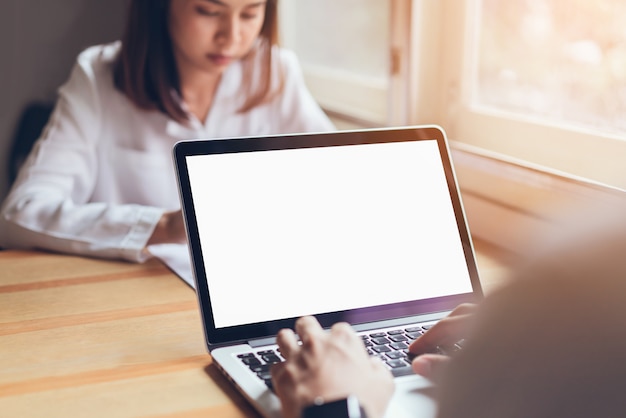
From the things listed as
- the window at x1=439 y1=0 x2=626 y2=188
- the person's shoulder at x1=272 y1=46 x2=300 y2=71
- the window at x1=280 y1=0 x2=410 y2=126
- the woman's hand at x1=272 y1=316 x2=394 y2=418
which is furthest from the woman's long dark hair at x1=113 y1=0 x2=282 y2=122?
the woman's hand at x1=272 y1=316 x2=394 y2=418

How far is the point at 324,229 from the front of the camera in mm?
832

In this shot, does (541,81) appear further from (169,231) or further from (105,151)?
(105,151)

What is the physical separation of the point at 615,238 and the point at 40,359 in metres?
0.59

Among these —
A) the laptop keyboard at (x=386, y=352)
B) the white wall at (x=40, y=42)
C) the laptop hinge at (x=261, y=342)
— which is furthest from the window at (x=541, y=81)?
the white wall at (x=40, y=42)

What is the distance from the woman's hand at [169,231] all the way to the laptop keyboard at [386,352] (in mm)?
434

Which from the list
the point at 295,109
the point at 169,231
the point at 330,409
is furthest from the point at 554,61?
the point at 330,409

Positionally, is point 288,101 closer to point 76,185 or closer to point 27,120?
point 76,185

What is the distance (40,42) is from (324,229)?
1355mm

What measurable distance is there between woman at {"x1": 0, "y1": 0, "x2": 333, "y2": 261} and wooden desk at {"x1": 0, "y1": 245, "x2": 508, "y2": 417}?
261 millimetres

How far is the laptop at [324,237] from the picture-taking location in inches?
30.0

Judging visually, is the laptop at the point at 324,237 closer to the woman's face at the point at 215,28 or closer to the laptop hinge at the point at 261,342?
the laptop hinge at the point at 261,342

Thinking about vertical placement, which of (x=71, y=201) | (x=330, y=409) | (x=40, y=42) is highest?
(x=40, y=42)

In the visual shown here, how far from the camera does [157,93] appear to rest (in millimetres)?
1534

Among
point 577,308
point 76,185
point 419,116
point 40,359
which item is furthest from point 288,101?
point 577,308
